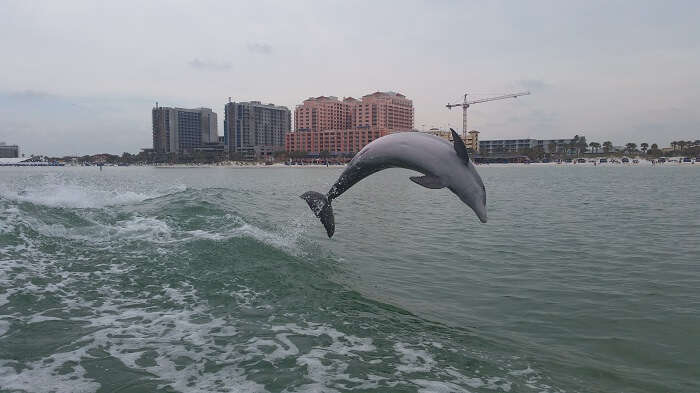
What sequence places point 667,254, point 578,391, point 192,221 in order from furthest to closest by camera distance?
1. point 192,221
2. point 667,254
3. point 578,391

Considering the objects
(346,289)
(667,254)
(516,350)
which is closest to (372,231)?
(346,289)

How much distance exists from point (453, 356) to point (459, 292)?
15.5 ft

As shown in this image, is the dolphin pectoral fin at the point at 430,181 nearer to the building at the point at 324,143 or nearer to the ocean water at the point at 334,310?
the ocean water at the point at 334,310

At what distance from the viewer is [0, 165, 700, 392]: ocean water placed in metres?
8.09

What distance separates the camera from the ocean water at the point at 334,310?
26.5 feet

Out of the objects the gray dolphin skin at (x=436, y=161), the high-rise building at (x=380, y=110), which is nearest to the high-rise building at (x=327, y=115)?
the high-rise building at (x=380, y=110)

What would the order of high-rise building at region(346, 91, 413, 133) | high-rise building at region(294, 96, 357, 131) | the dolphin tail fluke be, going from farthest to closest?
1. high-rise building at region(294, 96, 357, 131)
2. high-rise building at region(346, 91, 413, 133)
3. the dolphin tail fluke

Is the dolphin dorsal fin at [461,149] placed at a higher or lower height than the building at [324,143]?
lower

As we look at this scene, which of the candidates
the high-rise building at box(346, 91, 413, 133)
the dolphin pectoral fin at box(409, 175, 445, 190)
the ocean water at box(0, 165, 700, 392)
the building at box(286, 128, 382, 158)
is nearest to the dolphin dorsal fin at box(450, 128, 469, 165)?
the dolphin pectoral fin at box(409, 175, 445, 190)

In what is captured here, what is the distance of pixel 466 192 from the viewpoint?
726 centimetres

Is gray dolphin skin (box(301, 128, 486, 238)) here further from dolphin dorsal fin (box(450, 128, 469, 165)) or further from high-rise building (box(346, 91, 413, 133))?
high-rise building (box(346, 91, 413, 133))

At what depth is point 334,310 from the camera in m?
11.5

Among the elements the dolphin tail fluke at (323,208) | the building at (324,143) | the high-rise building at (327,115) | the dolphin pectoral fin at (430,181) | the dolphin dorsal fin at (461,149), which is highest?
the high-rise building at (327,115)

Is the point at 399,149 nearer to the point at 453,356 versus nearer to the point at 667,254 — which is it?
the point at 453,356
